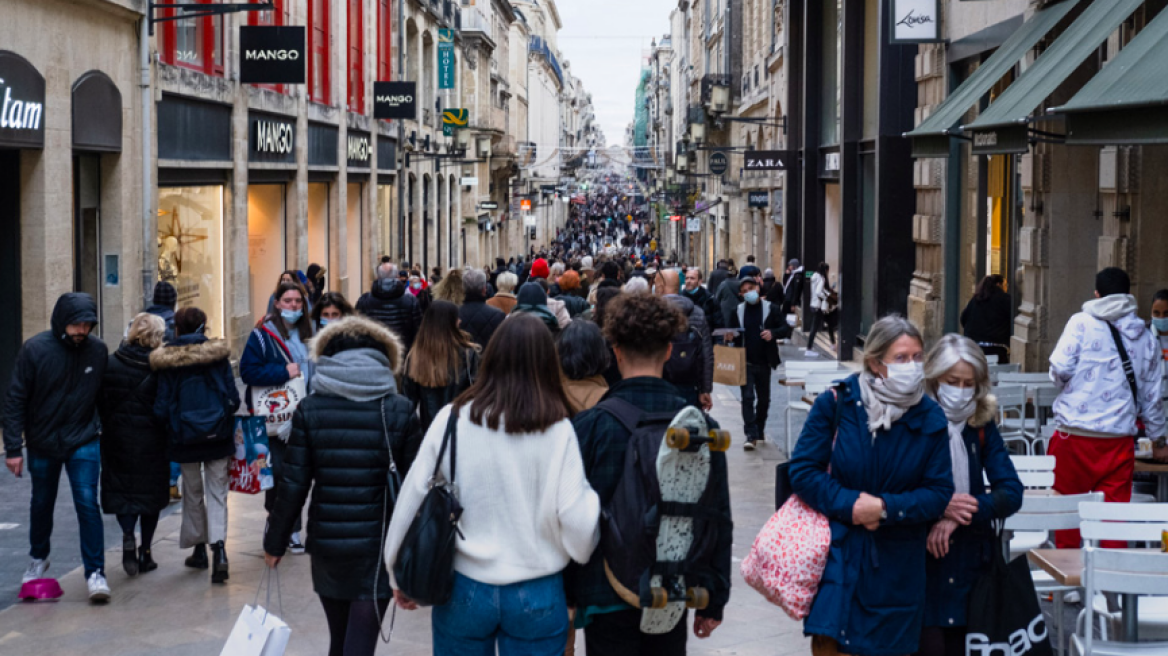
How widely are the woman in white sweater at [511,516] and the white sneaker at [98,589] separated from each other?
13.5ft

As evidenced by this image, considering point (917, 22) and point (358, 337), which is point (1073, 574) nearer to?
point (358, 337)

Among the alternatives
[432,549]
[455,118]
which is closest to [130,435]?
[432,549]

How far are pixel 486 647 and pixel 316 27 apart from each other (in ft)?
76.6

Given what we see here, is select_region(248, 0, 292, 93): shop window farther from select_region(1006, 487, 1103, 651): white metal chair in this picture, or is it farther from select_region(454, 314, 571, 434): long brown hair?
select_region(454, 314, 571, 434): long brown hair

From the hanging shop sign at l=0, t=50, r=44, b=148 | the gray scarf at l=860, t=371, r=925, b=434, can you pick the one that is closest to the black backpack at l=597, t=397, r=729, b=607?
the gray scarf at l=860, t=371, r=925, b=434

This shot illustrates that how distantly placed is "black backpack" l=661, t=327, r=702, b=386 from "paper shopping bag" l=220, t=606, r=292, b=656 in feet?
15.8

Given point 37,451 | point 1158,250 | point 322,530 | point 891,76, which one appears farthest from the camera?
point 891,76

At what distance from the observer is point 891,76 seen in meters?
19.3

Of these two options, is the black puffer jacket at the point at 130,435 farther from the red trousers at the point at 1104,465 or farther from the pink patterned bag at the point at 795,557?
the red trousers at the point at 1104,465

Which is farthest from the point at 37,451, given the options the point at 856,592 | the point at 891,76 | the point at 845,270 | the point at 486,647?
the point at 845,270

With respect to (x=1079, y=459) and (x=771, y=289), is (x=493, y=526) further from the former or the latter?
(x=771, y=289)

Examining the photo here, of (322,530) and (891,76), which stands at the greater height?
(891,76)

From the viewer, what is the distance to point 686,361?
31.2 feet

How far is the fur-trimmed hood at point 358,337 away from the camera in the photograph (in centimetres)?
560
